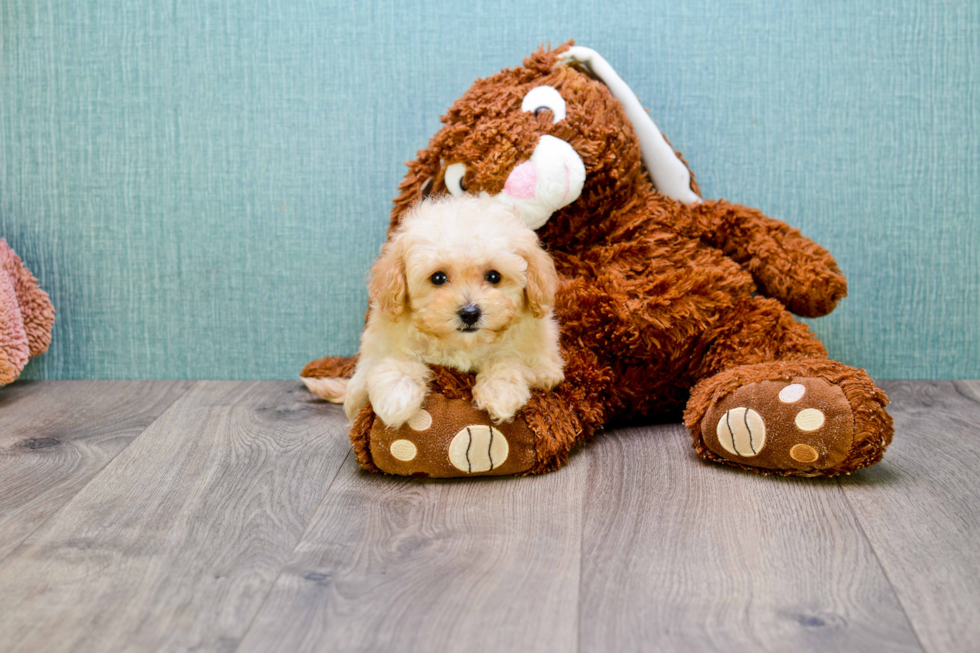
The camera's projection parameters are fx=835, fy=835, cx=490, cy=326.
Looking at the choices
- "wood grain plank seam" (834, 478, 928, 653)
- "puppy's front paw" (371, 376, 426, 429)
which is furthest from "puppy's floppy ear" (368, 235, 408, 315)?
"wood grain plank seam" (834, 478, 928, 653)

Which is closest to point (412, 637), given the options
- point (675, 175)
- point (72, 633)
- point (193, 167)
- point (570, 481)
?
point (72, 633)

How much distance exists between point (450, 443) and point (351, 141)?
79cm

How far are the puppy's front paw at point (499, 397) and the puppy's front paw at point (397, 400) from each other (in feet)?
0.27

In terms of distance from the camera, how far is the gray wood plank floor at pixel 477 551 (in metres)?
0.81

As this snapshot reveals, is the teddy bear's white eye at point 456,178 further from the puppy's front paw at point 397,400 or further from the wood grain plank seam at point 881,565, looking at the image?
the wood grain plank seam at point 881,565

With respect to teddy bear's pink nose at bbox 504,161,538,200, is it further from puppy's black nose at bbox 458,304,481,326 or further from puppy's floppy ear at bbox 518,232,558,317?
puppy's black nose at bbox 458,304,481,326

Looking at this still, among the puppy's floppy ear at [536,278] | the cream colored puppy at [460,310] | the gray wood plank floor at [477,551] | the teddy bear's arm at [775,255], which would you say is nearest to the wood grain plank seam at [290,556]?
the gray wood plank floor at [477,551]

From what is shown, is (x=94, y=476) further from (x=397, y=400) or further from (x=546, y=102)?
(x=546, y=102)

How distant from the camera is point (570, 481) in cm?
119

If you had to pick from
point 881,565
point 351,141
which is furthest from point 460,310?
point 351,141

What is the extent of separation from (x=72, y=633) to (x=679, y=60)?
4.60 feet

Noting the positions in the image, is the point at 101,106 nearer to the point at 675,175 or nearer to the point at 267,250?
the point at 267,250

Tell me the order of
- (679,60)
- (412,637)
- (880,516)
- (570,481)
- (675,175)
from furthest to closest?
(679,60), (675,175), (570,481), (880,516), (412,637)

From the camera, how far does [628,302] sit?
1.34m
